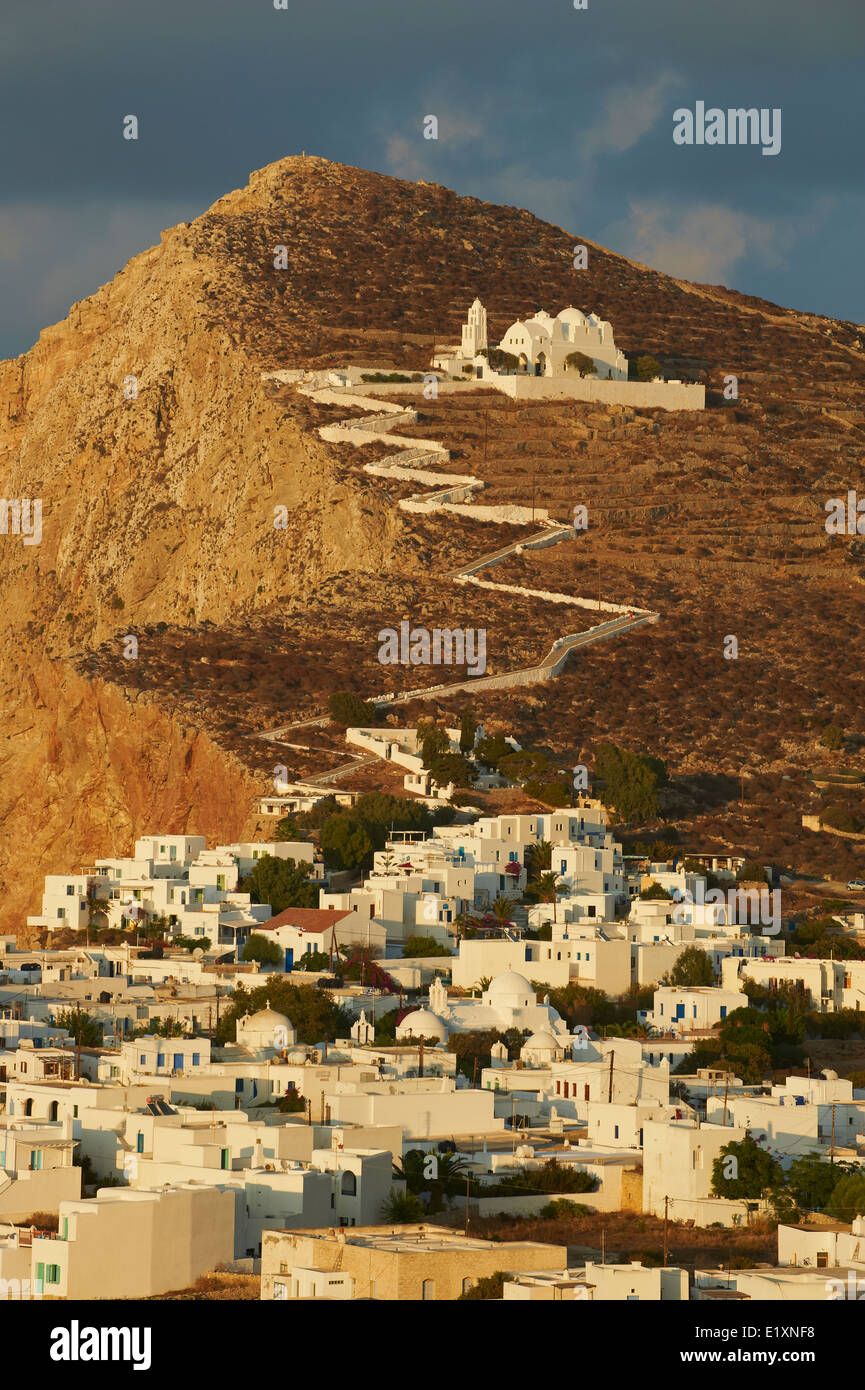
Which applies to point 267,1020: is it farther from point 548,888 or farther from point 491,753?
point 491,753

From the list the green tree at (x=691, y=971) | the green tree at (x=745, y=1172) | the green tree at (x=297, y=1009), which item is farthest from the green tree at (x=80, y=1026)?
the green tree at (x=745, y=1172)

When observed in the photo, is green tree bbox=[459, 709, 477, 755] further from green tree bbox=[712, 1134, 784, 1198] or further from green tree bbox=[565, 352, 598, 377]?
green tree bbox=[565, 352, 598, 377]

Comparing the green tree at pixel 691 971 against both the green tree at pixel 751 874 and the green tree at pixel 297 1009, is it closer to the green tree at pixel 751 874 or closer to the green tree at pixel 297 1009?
the green tree at pixel 297 1009

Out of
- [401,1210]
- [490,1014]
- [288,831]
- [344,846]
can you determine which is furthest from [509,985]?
[401,1210]

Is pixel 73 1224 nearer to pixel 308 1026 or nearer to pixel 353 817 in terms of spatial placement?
pixel 308 1026

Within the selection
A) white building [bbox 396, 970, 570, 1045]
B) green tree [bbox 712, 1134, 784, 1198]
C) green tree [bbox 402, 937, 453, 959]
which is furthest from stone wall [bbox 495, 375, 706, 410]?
green tree [bbox 712, 1134, 784, 1198]
